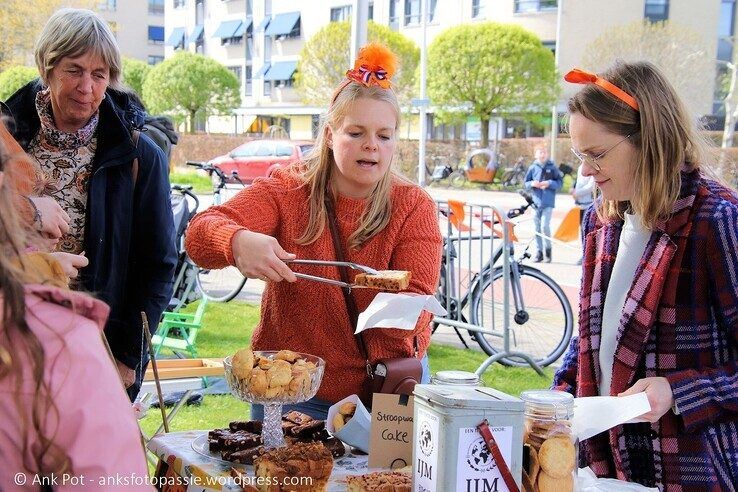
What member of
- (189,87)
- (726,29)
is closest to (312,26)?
(189,87)

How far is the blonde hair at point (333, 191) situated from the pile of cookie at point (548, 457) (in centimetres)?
88

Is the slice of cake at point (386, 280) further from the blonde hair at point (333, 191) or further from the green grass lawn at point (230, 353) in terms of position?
the green grass lawn at point (230, 353)

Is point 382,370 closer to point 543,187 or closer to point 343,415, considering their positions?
point 343,415

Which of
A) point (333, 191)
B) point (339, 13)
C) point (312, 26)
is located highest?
point (339, 13)

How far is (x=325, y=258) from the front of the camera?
2363 mm

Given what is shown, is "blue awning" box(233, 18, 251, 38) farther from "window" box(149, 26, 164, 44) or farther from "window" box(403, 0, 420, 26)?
"window" box(149, 26, 164, 44)

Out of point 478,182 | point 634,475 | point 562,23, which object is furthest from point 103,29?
point 562,23

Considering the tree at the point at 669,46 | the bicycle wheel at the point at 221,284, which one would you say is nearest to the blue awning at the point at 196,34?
the tree at the point at 669,46

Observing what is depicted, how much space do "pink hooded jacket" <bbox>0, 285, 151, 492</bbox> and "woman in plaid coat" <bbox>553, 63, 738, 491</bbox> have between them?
4.22 feet

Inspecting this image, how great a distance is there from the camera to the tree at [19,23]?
26844mm

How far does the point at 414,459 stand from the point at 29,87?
80.5 inches

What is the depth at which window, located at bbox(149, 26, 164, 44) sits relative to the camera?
55.8 metres

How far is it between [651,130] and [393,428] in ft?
3.25

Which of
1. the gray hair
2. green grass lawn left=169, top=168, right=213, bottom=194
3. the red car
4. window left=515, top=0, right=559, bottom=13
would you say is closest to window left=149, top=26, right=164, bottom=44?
window left=515, top=0, right=559, bottom=13
